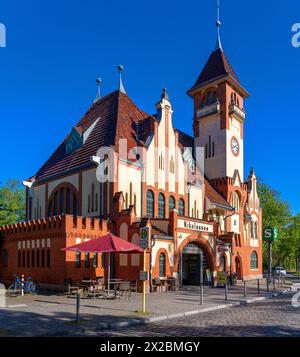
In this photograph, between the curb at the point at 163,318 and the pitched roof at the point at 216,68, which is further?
the pitched roof at the point at 216,68

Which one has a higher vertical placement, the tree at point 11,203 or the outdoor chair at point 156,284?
the tree at point 11,203

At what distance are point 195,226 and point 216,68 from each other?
79.2 feet

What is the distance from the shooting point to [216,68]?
47094 mm

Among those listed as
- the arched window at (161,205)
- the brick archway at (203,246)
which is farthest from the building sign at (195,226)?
the arched window at (161,205)

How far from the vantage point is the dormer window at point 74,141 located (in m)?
34.6

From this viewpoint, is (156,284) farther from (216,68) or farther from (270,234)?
(216,68)

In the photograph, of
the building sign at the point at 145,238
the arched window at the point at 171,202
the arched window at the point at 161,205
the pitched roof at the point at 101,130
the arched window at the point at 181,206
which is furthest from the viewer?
the arched window at the point at 181,206

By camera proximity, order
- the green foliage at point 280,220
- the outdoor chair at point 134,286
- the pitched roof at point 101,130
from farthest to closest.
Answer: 1. the green foliage at point 280,220
2. the pitched roof at point 101,130
3. the outdoor chair at point 134,286

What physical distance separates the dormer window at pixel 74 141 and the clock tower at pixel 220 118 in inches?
639

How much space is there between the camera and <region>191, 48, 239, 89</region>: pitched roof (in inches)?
1812

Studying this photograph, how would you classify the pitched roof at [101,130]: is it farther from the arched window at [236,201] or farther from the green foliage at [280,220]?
the green foliage at [280,220]

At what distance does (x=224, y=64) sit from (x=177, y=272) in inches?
1120
